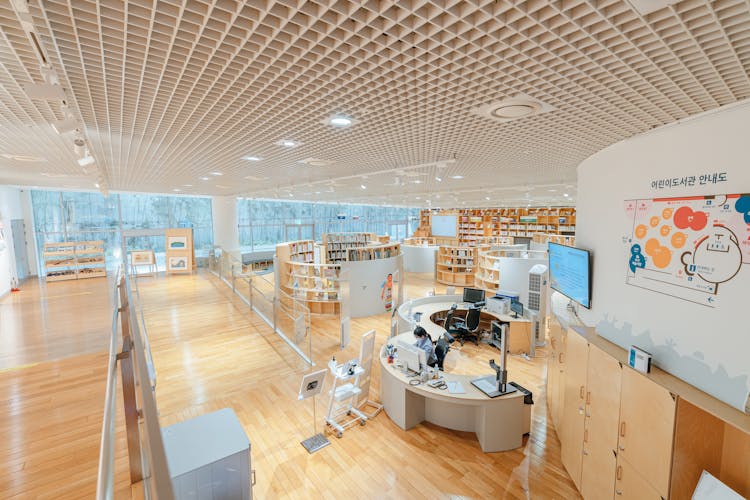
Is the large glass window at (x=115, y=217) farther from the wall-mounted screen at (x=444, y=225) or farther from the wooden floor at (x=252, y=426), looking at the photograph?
the wall-mounted screen at (x=444, y=225)

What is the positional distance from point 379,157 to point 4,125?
4590 millimetres

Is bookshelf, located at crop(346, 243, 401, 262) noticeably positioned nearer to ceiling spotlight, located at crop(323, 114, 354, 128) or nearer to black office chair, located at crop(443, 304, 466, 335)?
black office chair, located at crop(443, 304, 466, 335)

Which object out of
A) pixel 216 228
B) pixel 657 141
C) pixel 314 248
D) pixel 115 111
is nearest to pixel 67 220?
pixel 216 228

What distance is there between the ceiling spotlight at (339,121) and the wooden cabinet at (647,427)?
352 centimetres

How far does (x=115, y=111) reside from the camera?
3.34 m

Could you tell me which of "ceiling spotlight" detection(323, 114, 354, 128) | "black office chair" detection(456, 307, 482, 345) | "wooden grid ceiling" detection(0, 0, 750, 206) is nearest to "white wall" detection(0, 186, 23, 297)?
"wooden grid ceiling" detection(0, 0, 750, 206)

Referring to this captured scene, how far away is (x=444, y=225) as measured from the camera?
76.3 feet

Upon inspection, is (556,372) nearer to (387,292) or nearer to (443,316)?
(443,316)

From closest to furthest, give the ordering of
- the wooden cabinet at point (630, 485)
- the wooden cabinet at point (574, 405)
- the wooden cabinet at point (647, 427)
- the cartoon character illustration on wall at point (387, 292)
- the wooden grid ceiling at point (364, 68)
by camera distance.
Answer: the wooden grid ceiling at point (364, 68) < the wooden cabinet at point (647, 427) < the wooden cabinet at point (630, 485) < the wooden cabinet at point (574, 405) < the cartoon character illustration on wall at point (387, 292)

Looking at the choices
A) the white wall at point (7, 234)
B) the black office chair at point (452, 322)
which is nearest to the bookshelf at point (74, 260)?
the white wall at point (7, 234)

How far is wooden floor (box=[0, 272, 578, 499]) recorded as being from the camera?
2.95 metres

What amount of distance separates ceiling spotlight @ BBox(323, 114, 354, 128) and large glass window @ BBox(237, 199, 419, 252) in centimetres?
1584

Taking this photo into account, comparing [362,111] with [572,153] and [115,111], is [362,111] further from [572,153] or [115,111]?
[572,153]

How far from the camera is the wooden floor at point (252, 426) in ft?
9.68
